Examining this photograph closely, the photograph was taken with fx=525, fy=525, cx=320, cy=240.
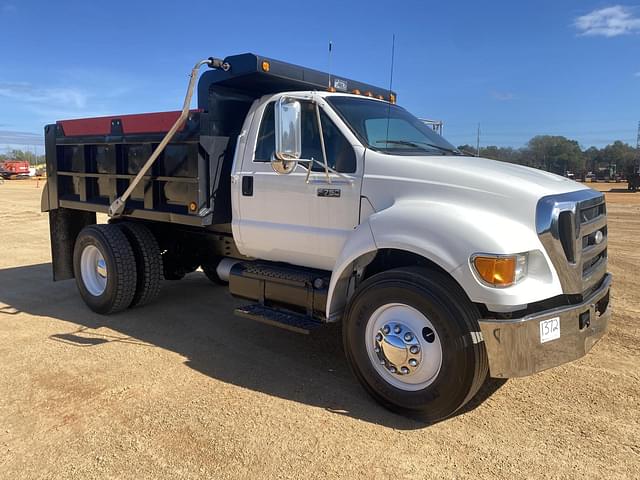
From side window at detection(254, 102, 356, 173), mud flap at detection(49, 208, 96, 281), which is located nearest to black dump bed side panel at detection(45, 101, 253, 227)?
mud flap at detection(49, 208, 96, 281)

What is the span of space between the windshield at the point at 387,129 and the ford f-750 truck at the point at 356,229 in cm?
2

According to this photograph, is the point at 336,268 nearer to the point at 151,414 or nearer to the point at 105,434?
the point at 151,414

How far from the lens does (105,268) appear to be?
6027 mm

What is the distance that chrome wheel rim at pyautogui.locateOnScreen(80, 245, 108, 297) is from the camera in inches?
247

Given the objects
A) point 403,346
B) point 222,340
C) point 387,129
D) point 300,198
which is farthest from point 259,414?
point 387,129

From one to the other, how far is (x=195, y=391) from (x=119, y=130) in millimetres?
3245

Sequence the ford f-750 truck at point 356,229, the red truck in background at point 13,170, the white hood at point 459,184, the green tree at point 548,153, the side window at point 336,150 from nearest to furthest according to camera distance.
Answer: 1. the ford f-750 truck at point 356,229
2. the white hood at point 459,184
3. the side window at point 336,150
4. the green tree at point 548,153
5. the red truck in background at point 13,170

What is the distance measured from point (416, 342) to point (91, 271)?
14.5 feet

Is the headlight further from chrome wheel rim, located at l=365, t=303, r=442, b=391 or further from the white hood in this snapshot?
chrome wheel rim, located at l=365, t=303, r=442, b=391

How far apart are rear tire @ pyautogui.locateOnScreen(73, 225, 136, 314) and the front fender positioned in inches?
129

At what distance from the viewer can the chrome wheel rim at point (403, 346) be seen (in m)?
3.54

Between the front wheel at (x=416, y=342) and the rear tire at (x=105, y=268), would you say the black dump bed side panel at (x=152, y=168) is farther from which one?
the front wheel at (x=416, y=342)

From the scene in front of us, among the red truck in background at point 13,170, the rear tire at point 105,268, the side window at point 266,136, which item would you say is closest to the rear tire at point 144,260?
the rear tire at point 105,268

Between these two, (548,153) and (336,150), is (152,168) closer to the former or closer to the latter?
(336,150)
